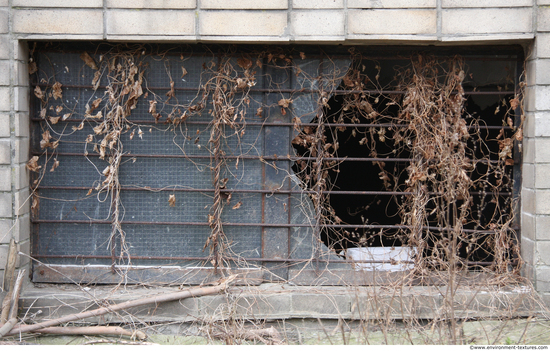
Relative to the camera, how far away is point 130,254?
4.34m

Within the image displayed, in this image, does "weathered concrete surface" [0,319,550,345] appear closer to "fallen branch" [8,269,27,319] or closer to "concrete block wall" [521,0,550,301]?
"fallen branch" [8,269,27,319]

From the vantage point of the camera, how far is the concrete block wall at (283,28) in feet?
12.9

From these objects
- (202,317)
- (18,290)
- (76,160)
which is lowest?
(202,317)

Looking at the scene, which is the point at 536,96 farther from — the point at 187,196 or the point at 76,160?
the point at 76,160

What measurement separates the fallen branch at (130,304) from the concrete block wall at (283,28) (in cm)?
72

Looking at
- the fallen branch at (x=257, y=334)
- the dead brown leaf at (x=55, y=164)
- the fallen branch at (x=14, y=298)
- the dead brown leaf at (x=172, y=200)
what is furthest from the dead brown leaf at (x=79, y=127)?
the fallen branch at (x=257, y=334)

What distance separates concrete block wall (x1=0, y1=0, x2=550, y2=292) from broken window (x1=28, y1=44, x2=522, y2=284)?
271mm

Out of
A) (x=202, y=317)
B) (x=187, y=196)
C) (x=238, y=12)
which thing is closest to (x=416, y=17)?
(x=238, y=12)

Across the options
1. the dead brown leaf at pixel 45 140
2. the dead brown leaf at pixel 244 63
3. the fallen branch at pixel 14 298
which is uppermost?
the dead brown leaf at pixel 244 63

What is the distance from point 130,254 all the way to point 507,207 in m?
3.69

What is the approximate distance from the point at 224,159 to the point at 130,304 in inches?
61.5

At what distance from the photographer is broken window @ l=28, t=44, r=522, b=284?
13.9 feet

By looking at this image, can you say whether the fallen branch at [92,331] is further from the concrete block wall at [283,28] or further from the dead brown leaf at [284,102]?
the dead brown leaf at [284,102]

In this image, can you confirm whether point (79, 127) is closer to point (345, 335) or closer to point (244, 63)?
point (244, 63)
